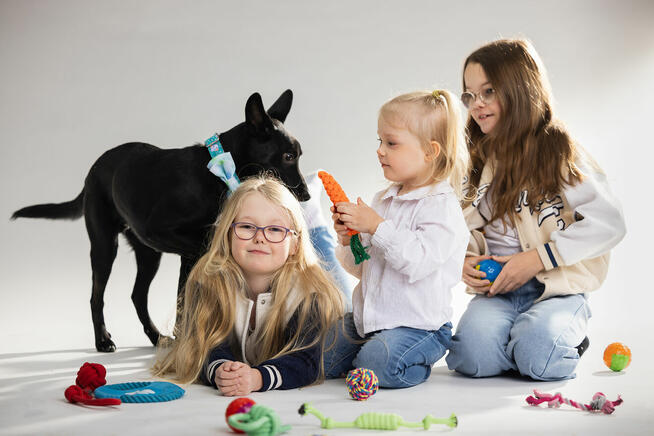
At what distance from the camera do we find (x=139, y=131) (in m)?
3.84

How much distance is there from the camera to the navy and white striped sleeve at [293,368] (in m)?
1.92

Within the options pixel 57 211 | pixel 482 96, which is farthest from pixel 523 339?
pixel 57 211

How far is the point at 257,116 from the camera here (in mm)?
2383

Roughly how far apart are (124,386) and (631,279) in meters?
3.06

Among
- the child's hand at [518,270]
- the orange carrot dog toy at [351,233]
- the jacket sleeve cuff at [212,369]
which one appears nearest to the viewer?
the jacket sleeve cuff at [212,369]

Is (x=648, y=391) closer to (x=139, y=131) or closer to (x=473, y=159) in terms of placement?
(x=473, y=159)

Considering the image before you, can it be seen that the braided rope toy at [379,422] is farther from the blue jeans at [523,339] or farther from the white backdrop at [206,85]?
the white backdrop at [206,85]

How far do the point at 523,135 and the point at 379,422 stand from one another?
124 centimetres

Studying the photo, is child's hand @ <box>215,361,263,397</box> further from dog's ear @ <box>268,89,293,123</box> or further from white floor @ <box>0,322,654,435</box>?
dog's ear @ <box>268,89,293,123</box>

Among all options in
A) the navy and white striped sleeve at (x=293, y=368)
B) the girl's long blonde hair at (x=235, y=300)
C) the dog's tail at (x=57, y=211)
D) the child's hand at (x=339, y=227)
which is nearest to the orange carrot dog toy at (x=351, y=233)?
the child's hand at (x=339, y=227)

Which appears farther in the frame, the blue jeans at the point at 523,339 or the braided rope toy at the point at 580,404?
the blue jeans at the point at 523,339

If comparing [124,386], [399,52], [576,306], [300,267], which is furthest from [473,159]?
[399,52]

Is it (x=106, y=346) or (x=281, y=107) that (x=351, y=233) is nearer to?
(x=281, y=107)

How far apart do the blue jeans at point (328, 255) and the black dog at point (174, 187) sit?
370 mm
